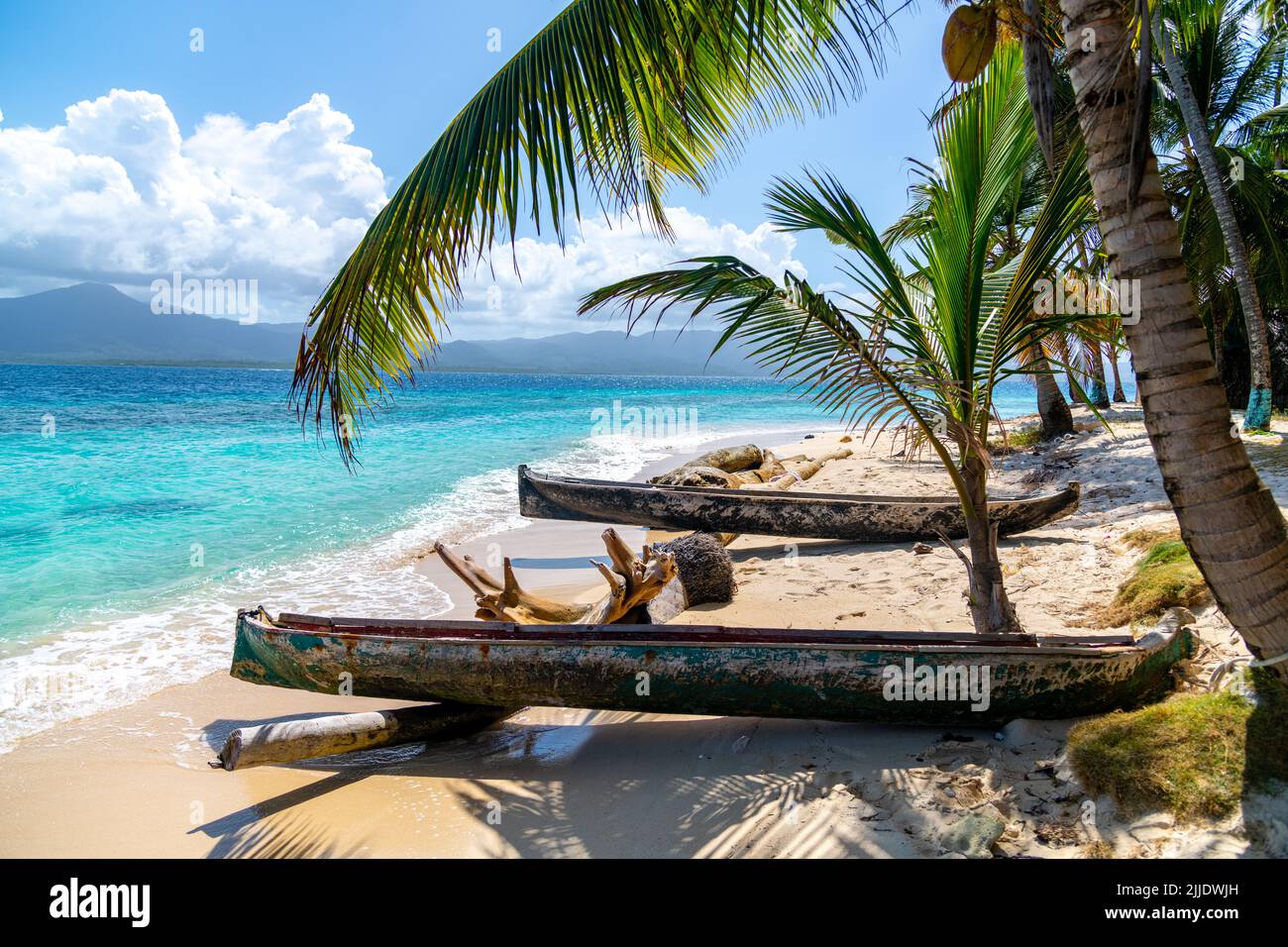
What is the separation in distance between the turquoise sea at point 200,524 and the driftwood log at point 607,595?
7.79 ft

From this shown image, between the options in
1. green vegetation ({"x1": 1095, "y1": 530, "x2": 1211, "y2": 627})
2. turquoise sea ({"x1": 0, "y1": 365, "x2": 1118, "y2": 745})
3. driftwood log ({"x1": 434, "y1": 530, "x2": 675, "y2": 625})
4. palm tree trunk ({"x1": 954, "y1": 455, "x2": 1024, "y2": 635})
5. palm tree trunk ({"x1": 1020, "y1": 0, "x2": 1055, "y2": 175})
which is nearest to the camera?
palm tree trunk ({"x1": 1020, "y1": 0, "x2": 1055, "y2": 175})

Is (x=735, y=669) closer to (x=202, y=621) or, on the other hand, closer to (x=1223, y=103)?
(x=202, y=621)

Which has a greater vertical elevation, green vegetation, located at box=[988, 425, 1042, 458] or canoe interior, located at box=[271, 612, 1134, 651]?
green vegetation, located at box=[988, 425, 1042, 458]

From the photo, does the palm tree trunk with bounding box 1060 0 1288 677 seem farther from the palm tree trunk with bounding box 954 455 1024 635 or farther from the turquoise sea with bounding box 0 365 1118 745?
the turquoise sea with bounding box 0 365 1118 745

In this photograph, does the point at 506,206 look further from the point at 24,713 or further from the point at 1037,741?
the point at 24,713

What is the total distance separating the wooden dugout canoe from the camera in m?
8.03

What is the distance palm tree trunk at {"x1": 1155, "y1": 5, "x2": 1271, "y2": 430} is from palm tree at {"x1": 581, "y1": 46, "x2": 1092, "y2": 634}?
810cm

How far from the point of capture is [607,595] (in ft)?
18.4

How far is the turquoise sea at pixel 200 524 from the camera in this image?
6.32m

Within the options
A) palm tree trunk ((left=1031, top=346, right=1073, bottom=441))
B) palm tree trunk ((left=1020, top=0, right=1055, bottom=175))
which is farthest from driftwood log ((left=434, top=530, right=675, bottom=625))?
palm tree trunk ((left=1031, top=346, right=1073, bottom=441))

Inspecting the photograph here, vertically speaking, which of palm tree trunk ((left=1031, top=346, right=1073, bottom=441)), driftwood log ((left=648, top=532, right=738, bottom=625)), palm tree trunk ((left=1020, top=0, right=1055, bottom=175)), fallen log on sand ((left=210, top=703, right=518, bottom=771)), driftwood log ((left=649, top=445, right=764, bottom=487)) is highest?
palm tree trunk ((left=1020, top=0, right=1055, bottom=175))

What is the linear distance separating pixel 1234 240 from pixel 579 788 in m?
11.9

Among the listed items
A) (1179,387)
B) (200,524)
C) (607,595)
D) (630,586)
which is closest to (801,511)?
(607,595)
